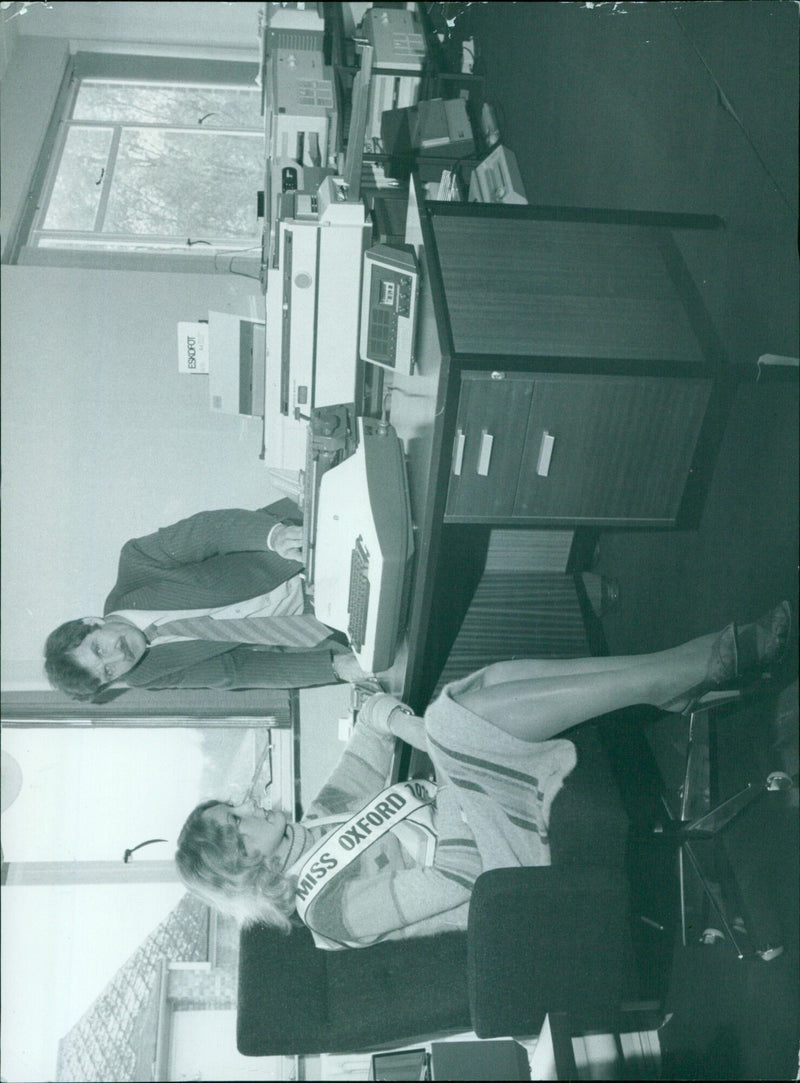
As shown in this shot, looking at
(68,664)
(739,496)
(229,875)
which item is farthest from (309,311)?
(229,875)

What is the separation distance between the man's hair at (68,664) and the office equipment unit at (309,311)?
75 cm

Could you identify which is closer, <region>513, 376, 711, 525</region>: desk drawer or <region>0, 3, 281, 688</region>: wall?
<region>513, 376, 711, 525</region>: desk drawer

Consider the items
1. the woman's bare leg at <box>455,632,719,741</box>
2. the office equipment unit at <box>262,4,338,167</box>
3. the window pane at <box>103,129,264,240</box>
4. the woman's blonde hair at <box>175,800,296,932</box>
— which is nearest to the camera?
the woman's bare leg at <box>455,632,719,741</box>

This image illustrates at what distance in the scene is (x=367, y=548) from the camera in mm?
1820

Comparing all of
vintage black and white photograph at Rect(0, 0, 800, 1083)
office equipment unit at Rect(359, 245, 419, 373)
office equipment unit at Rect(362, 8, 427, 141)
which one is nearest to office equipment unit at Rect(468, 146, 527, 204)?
vintage black and white photograph at Rect(0, 0, 800, 1083)

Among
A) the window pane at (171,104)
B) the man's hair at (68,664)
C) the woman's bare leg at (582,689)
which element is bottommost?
the man's hair at (68,664)

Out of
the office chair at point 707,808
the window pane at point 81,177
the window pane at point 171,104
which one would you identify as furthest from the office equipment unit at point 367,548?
the window pane at point 171,104

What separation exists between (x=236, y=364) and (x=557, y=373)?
119 cm

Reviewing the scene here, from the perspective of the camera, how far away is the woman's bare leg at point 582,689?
1.59m

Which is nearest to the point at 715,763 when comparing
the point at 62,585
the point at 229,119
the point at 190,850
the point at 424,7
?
the point at 190,850

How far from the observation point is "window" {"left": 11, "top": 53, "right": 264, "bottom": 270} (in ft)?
8.48

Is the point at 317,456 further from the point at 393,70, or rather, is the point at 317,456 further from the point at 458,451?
the point at 393,70

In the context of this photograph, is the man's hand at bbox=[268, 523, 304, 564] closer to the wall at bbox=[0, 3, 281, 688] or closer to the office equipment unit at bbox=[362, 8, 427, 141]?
the wall at bbox=[0, 3, 281, 688]

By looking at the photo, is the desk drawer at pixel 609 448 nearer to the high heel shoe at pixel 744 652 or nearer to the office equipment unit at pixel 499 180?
the high heel shoe at pixel 744 652
